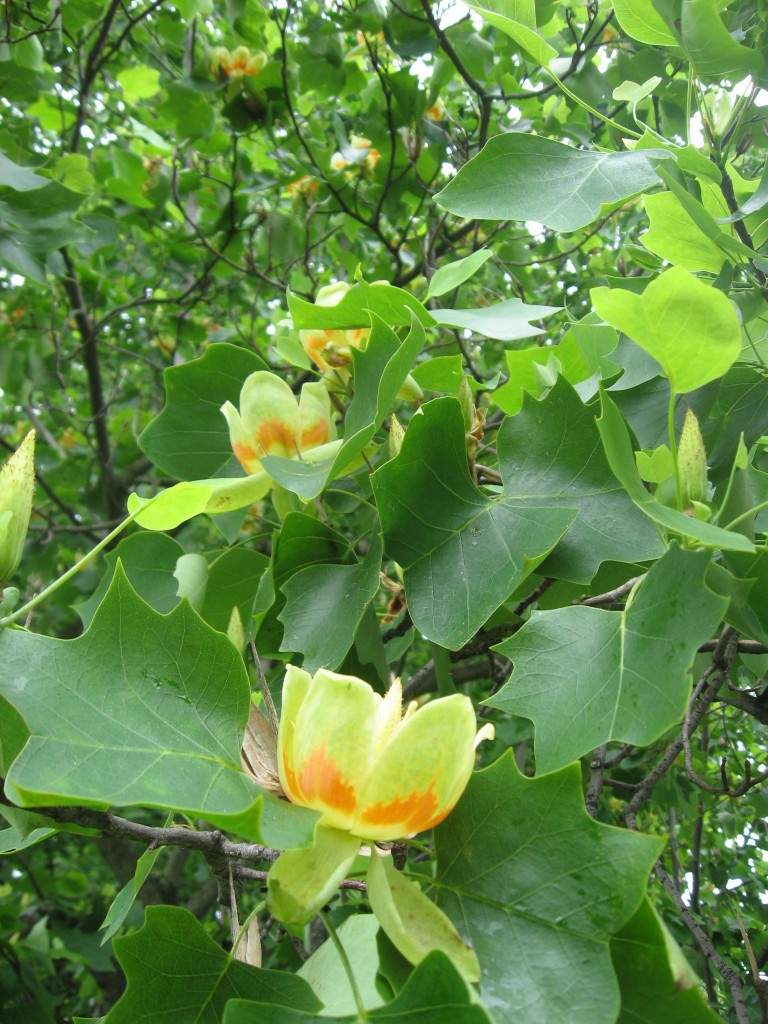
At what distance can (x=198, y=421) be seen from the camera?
3.70 ft

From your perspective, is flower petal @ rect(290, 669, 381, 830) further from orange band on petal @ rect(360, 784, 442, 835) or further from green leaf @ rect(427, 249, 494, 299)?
green leaf @ rect(427, 249, 494, 299)

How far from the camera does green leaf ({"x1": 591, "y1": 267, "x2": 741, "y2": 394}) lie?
604 mm

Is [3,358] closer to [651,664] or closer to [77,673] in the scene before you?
[77,673]

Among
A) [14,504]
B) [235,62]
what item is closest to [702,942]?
[14,504]

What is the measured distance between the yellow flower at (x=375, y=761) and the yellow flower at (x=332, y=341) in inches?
19.3

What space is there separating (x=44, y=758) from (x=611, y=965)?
0.35 m

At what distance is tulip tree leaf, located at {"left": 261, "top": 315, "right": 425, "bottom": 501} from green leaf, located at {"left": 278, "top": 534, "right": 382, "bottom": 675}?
87 mm

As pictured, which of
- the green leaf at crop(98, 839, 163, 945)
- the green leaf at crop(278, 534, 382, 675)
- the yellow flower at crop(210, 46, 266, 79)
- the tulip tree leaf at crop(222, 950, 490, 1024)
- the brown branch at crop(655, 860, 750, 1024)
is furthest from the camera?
the yellow flower at crop(210, 46, 266, 79)

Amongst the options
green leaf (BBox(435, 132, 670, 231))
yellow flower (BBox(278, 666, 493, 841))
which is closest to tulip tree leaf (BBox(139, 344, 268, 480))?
green leaf (BBox(435, 132, 670, 231))

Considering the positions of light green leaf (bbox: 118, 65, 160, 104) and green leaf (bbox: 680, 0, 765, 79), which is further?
light green leaf (bbox: 118, 65, 160, 104)

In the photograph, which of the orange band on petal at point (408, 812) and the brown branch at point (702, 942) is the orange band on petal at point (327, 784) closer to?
the orange band on petal at point (408, 812)

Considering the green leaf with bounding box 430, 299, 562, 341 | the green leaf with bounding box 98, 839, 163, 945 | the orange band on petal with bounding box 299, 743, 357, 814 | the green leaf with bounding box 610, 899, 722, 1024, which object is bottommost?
the green leaf with bounding box 98, 839, 163, 945

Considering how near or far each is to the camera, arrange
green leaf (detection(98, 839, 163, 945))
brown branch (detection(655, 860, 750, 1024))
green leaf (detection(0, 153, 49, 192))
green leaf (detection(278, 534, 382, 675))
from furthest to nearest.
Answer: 1. green leaf (detection(0, 153, 49, 192))
2. brown branch (detection(655, 860, 750, 1024))
3. green leaf (detection(278, 534, 382, 675))
4. green leaf (detection(98, 839, 163, 945))

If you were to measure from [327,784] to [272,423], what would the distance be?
0.49 metres
